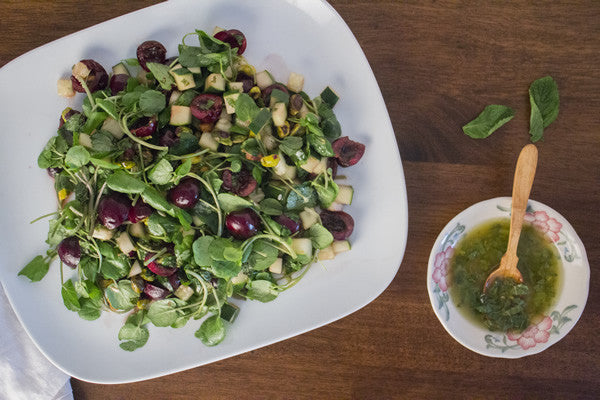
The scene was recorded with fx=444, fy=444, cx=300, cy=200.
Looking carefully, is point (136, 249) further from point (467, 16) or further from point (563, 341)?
point (563, 341)

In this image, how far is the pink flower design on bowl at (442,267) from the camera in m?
1.22

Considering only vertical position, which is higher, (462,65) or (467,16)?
(467,16)

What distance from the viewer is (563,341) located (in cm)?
134

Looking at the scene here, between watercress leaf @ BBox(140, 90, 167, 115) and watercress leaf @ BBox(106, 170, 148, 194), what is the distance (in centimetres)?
17

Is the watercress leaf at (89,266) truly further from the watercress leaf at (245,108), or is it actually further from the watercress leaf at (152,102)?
the watercress leaf at (245,108)

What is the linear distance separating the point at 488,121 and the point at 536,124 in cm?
13

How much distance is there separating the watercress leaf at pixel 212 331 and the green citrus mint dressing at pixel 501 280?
2.14ft

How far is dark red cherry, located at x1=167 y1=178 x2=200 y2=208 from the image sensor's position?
109 centimetres

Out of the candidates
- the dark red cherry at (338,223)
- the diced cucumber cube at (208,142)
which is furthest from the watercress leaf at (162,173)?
the dark red cherry at (338,223)

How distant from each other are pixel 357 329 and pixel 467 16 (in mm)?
968

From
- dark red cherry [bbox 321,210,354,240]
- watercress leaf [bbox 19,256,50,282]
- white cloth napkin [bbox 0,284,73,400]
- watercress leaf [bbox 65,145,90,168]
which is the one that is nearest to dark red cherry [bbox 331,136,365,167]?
dark red cherry [bbox 321,210,354,240]

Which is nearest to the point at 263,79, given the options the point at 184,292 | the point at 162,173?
the point at 162,173

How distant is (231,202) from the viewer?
1.10 m

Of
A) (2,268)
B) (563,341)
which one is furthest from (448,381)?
(2,268)
